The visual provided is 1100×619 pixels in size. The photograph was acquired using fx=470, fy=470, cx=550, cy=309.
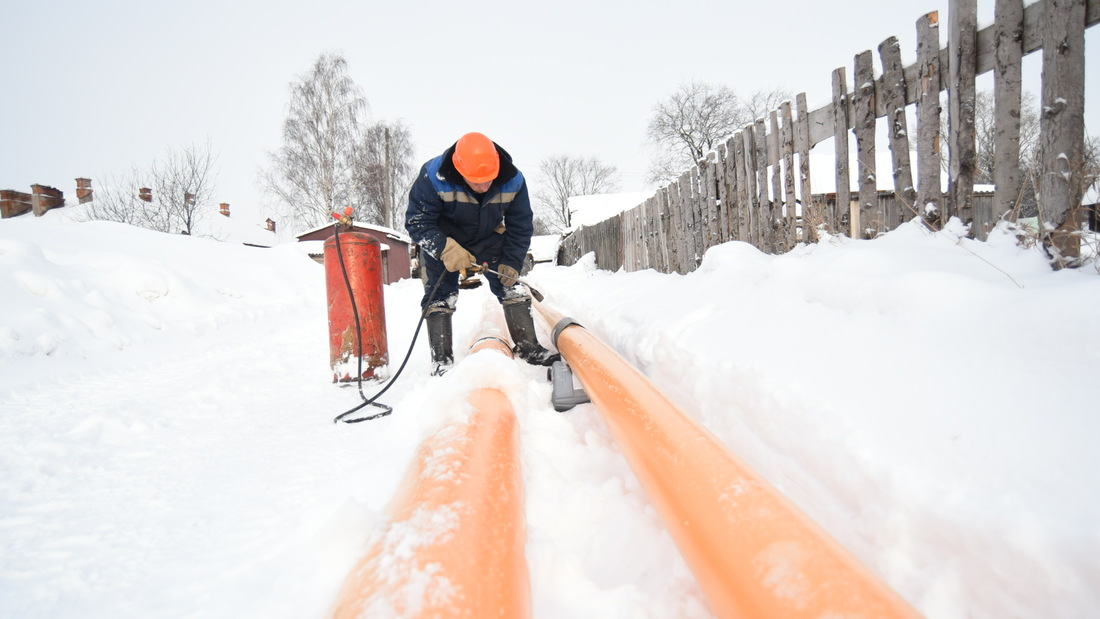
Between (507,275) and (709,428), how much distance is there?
1733mm

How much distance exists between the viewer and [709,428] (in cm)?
164

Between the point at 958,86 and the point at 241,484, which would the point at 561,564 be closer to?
the point at 241,484

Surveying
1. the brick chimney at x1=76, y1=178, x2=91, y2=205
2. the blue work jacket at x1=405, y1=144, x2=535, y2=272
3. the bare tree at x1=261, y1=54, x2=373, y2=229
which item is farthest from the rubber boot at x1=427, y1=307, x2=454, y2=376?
the brick chimney at x1=76, y1=178, x2=91, y2=205

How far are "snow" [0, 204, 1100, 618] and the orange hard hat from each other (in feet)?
3.65

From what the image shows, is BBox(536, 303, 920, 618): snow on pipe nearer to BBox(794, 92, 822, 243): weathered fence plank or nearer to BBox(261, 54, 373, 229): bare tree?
BBox(794, 92, 822, 243): weathered fence plank

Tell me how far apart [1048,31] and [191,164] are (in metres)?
24.9

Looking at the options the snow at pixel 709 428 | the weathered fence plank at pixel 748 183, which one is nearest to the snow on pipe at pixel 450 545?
the snow at pixel 709 428

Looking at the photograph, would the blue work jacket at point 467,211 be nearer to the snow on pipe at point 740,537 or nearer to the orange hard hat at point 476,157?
the orange hard hat at point 476,157

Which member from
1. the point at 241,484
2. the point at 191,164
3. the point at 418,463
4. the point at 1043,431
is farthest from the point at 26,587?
the point at 191,164

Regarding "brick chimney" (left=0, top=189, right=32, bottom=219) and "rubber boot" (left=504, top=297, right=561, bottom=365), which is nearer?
"rubber boot" (left=504, top=297, right=561, bottom=365)

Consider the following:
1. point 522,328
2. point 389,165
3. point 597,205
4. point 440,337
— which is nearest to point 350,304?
point 440,337

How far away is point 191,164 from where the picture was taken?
1953 cm

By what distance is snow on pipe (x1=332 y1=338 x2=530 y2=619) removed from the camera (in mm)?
611

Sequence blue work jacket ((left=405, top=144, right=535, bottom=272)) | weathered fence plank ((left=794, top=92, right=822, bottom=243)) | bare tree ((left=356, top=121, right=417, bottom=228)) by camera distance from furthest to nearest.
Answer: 1. bare tree ((left=356, top=121, right=417, bottom=228))
2. weathered fence plank ((left=794, top=92, right=822, bottom=243))
3. blue work jacket ((left=405, top=144, right=535, bottom=272))
